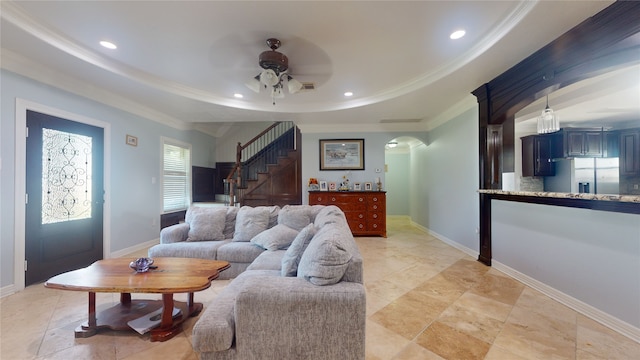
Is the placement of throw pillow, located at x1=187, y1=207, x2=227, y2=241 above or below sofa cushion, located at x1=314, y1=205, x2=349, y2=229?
below

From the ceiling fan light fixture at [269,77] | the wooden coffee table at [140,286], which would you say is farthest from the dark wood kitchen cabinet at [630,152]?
the wooden coffee table at [140,286]

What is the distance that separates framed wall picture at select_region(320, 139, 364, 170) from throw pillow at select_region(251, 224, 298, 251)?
112 inches

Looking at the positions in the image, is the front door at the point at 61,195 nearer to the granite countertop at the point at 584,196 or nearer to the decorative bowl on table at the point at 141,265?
the decorative bowl on table at the point at 141,265

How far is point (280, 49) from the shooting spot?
8.18ft

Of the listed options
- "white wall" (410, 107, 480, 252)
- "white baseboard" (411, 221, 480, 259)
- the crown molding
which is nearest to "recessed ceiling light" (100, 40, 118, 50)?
the crown molding

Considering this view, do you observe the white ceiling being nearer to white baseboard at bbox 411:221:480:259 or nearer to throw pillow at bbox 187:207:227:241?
throw pillow at bbox 187:207:227:241

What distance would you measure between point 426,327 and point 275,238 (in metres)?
1.70

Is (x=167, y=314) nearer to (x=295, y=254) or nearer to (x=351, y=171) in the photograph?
(x=295, y=254)

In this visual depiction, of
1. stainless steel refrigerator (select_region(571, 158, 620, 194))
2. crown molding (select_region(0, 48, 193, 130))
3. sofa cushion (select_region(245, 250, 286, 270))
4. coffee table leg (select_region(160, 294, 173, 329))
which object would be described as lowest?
coffee table leg (select_region(160, 294, 173, 329))

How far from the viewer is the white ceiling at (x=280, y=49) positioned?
1906 mm

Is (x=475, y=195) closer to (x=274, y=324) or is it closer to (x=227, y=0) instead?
(x=274, y=324)

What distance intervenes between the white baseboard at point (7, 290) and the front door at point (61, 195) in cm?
16

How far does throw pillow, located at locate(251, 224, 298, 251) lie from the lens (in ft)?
8.85

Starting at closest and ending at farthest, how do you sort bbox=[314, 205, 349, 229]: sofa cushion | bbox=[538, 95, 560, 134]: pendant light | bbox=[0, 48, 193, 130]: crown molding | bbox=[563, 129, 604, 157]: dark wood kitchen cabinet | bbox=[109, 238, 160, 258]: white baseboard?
bbox=[314, 205, 349, 229]: sofa cushion, bbox=[0, 48, 193, 130]: crown molding, bbox=[538, 95, 560, 134]: pendant light, bbox=[109, 238, 160, 258]: white baseboard, bbox=[563, 129, 604, 157]: dark wood kitchen cabinet
